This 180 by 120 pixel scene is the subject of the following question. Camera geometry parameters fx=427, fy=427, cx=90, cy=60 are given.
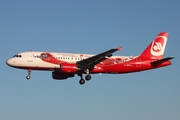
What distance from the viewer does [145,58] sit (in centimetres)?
6981

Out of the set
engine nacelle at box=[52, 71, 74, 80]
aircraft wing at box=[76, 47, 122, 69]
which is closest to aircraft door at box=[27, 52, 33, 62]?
engine nacelle at box=[52, 71, 74, 80]

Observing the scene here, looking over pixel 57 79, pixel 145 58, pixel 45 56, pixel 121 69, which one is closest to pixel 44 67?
pixel 45 56

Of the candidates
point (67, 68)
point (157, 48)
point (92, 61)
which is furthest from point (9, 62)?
point (157, 48)

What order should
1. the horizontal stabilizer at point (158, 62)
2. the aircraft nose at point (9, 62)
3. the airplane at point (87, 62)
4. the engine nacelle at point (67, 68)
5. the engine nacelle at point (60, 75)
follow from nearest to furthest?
the engine nacelle at point (67, 68) → the airplane at point (87, 62) → the aircraft nose at point (9, 62) → the horizontal stabilizer at point (158, 62) → the engine nacelle at point (60, 75)

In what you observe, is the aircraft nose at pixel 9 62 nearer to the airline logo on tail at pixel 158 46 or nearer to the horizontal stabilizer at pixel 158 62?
the horizontal stabilizer at pixel 158 62

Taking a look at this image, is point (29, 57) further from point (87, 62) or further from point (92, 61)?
point (92, 61)

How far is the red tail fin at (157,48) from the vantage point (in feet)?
232

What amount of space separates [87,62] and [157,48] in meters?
14.6

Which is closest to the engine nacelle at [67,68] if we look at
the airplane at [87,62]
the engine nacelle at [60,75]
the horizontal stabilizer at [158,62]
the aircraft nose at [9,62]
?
the airplane at [87,62]

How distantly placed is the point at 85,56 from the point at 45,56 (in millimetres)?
6489

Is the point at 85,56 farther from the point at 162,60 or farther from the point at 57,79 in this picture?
the point at 162,60

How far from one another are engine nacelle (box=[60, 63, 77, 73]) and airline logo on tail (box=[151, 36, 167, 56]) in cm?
1533

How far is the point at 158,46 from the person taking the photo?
72500 millimetres

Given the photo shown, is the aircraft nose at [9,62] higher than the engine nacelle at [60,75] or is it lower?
higher
